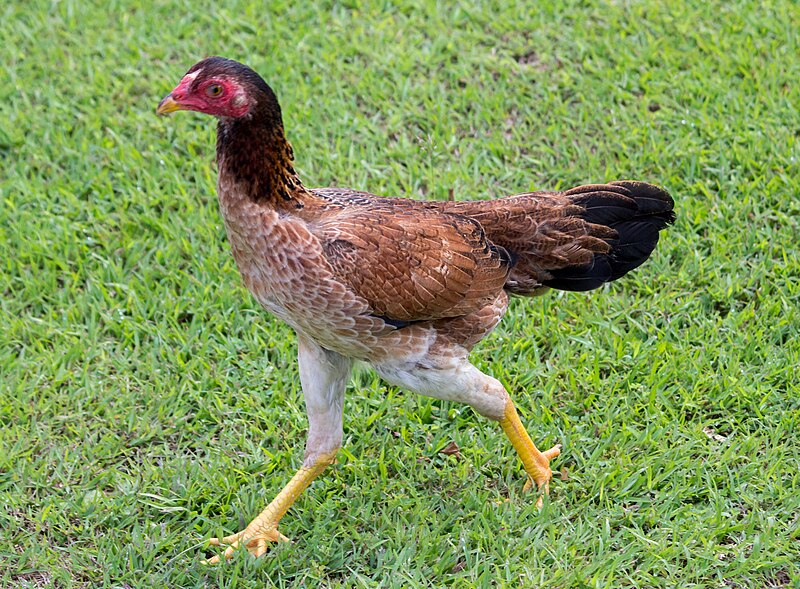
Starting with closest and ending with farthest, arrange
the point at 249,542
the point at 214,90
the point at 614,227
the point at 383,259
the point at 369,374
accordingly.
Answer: the point at 214,90, the point at 383,259, the point at 249,542, the point at 614,227, the point at 369,374

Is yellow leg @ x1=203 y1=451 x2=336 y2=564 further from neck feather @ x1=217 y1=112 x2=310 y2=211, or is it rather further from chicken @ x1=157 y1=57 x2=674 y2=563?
neck feather @ x1=217 y1=112 x2=310 y2=211

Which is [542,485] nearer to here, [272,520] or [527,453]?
[527,453]

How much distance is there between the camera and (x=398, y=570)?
4.36m

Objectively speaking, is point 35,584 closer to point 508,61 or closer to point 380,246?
point 380,246

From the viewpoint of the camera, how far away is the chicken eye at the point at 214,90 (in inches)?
149

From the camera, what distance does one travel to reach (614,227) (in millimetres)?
4633

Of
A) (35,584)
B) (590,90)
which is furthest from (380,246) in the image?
(590,90)

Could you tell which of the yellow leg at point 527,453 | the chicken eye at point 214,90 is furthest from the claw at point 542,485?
the chicken eye at point 214,90

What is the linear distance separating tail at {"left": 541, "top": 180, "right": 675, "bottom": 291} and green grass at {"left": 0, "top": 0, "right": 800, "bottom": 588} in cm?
76

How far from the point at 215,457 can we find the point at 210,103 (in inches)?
73.5

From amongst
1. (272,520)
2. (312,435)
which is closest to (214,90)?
(312,435)

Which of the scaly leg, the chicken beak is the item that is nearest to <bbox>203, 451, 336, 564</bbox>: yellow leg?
the scaly leg

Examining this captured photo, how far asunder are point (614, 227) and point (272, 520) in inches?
80.9

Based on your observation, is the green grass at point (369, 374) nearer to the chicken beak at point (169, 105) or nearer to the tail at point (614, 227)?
the tail at point (614, 227)
